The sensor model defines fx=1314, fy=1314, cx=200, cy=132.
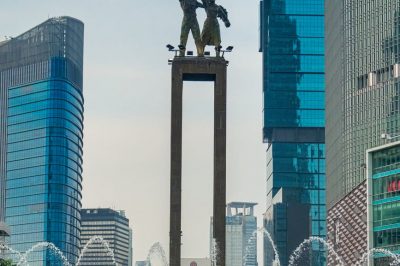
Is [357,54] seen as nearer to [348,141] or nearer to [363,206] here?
[348,141]

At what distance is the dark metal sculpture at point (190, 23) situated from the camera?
88.3m

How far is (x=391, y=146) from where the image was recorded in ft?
510

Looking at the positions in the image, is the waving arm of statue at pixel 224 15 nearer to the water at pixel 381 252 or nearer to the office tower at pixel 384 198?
the water at pixel 381 252

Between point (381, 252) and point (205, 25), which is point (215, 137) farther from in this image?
point (381, 252)

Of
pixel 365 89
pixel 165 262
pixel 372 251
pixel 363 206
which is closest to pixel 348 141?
pixel 365 89

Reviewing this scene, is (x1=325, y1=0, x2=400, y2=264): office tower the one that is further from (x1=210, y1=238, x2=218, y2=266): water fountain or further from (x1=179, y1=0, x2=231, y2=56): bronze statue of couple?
(x1=210, y1=238, x2=218, y2=266): water fountain

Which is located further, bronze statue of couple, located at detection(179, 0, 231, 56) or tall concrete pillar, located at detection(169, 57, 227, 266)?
bronze statue of couple, located at detection(179, 0, 231, 56)

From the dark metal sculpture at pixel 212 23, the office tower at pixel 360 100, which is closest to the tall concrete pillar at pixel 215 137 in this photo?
the dark metal sculpture at pixel 212 23

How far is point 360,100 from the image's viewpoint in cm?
18788

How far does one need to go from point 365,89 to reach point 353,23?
1043 cm

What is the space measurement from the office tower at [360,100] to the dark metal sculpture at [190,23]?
8402cm

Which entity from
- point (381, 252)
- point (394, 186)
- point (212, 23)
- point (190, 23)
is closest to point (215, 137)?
point (212, 23)

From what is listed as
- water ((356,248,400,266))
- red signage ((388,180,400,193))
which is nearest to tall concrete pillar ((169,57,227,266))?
water ((356,248,400,266))

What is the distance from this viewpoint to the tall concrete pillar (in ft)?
277
